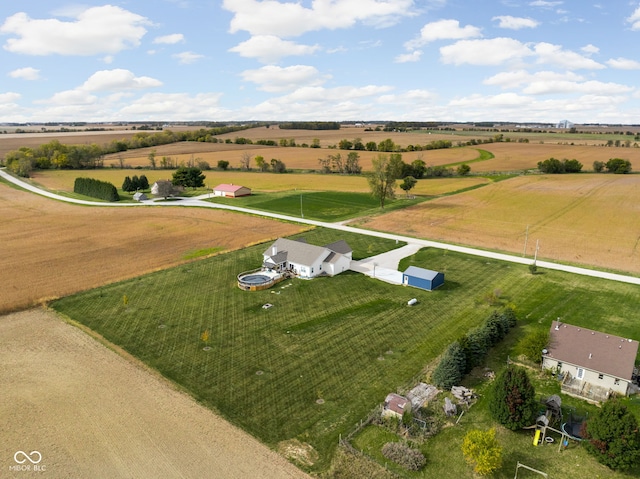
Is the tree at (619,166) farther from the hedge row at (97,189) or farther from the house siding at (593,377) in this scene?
the hedge row at (97,189)

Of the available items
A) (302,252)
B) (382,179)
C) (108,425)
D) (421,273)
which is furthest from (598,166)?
(108,425)

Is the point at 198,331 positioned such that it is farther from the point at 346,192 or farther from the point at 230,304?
the point at 346,192

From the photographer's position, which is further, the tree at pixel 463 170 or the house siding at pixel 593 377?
the tree at pixel 463 170

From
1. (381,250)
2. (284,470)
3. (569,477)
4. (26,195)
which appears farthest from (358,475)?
(26,195)

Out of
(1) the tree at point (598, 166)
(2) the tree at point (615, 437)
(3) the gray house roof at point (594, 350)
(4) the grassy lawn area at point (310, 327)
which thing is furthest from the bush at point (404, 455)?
(1) the tree at point (598, 166)
